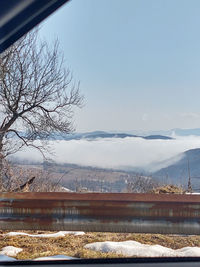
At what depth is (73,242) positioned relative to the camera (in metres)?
2.97

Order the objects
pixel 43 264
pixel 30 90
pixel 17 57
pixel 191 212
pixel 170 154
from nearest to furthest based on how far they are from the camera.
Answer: pixel 43 264 → pixel 191 212 → pixel 17 57 → pixel 30 90 → pixel 170 154

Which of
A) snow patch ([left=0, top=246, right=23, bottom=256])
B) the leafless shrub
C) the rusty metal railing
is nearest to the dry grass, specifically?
snow patch ([left=0, top=246, right=23, bottom=256])

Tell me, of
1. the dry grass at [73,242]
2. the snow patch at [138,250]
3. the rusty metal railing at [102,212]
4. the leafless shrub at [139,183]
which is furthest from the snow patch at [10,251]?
the leafless shrub at [139,183]

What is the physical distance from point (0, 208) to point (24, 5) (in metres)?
2.13

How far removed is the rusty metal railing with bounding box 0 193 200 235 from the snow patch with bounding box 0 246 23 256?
16 cm

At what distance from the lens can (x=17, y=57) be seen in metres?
11.1

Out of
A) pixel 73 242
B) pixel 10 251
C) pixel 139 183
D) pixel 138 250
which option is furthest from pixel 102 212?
pixel 139 183

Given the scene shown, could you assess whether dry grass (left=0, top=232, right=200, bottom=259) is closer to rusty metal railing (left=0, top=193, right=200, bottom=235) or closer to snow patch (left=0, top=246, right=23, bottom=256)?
snow patch (left=0, top=246, right=23, bottom=256)

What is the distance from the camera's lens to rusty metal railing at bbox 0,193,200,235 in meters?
2.60

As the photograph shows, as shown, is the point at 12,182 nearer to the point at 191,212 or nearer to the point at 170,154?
the point at 191,212

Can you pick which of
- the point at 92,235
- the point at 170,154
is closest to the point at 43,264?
the point at 92,235

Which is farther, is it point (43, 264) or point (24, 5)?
point (43, 264)

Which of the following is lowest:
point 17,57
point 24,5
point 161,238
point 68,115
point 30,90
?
point 161,238

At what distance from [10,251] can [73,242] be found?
0.60m
